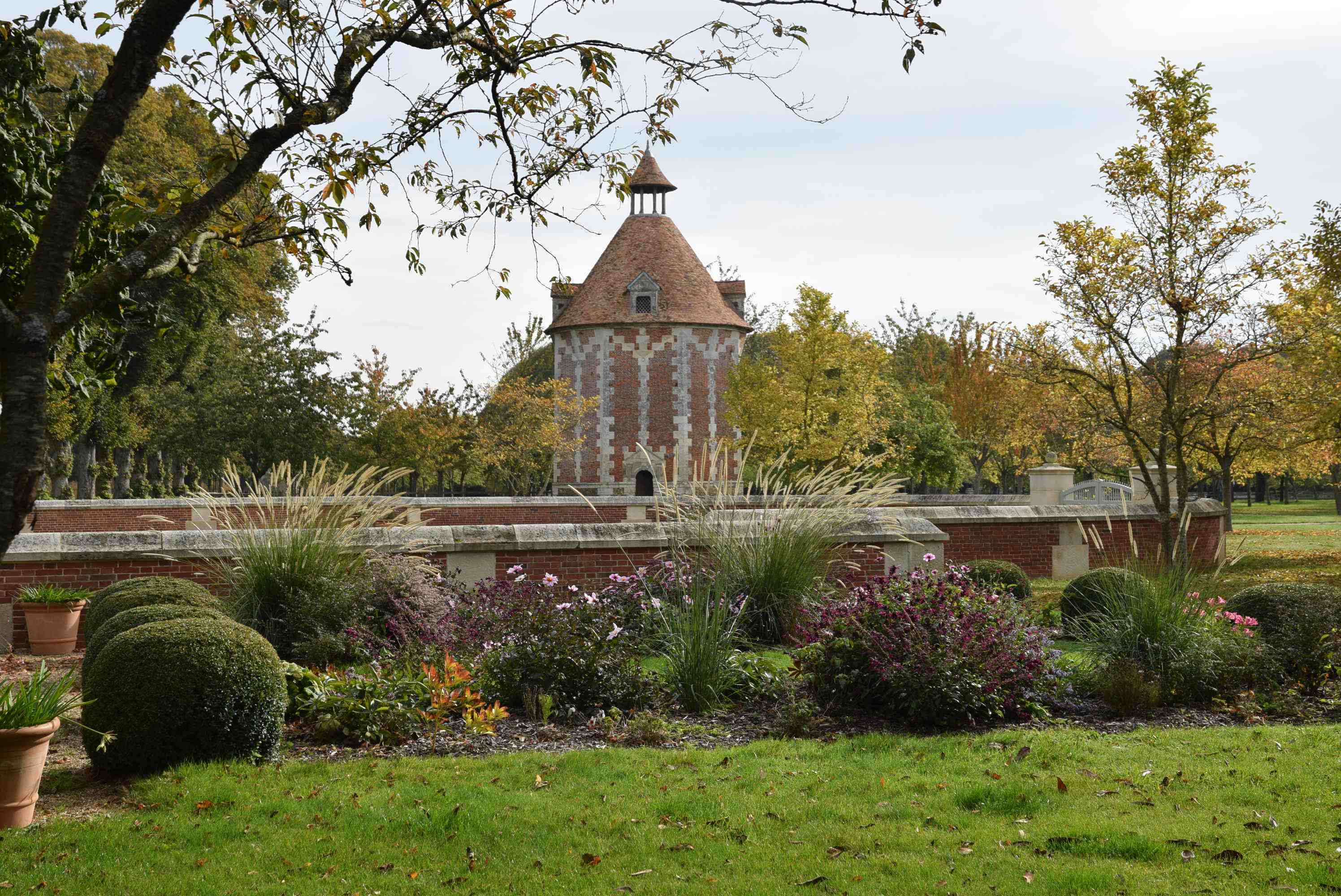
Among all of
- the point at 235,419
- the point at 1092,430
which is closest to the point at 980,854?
the point at 1092,430

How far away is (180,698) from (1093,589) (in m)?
7.33

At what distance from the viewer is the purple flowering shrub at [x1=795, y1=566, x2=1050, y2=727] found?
6.31 meters

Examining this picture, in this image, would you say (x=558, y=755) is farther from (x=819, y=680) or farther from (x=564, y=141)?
(x=564, y=141)

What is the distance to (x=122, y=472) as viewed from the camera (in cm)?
3322

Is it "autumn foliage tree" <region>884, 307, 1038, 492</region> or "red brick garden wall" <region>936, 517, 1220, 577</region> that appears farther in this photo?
"autumn foliage tree" <region>884, 307, 1038, 492</region>

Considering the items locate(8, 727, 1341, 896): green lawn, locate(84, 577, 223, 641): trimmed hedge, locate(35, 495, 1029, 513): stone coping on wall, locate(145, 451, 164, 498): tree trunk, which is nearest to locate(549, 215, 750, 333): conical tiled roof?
locate(35, 495, 1029, 513): stone coping on wall

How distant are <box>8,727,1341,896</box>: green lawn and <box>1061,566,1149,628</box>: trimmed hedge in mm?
1742

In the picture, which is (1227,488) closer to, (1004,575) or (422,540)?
(1004,575)

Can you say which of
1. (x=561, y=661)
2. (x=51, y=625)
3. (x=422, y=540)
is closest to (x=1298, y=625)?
(x=561, y=661)

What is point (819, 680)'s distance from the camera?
6.79 m

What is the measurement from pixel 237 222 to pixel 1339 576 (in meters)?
15.9

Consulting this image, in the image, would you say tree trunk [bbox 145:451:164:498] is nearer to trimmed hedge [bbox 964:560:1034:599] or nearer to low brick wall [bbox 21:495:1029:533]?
low brick wall [bbox 21:495:1029:533]

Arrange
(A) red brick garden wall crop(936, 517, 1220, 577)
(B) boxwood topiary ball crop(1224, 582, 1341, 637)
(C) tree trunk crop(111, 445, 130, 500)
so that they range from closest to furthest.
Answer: (B) boxwood topiary ball crop(1224, 582, 1341, 637)
(A) red brick garden wall crop(936, 517, 1220, 577)
(C) tree trunk crop(111, 445, 130, 500)

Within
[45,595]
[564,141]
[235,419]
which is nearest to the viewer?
[564,141]
